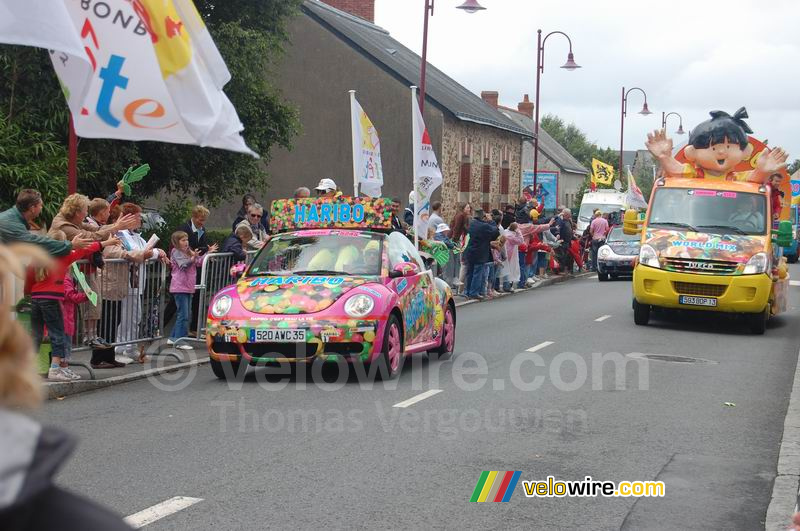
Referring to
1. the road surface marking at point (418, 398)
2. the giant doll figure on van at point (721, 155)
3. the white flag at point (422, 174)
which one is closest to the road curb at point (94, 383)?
the road surface marking at point (418, 398)

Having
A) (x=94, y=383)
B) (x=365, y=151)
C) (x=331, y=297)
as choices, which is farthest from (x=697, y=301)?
(x=94, y=383)

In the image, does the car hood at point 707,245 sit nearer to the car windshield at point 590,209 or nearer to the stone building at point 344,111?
the stone building at point 344,111

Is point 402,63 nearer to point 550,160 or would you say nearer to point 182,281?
point 182,281

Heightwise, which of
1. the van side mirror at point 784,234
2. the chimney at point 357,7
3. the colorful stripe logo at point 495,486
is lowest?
the colorful stripe logo at point 495,486

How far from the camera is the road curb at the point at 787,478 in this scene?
6.62m

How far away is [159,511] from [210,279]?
895 centimetres

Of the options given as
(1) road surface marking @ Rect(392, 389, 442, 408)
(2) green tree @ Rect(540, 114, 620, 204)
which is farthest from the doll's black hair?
(2) green tree @ Rect(540, 114, 620, 204)

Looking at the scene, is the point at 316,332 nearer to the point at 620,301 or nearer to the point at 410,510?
the point at 410,510

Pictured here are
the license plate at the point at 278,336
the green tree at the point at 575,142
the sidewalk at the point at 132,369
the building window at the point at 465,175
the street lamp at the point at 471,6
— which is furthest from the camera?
the green tree at the point at 575,142

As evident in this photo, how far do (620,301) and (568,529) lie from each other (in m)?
18.4

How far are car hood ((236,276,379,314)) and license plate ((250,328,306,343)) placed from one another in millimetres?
231

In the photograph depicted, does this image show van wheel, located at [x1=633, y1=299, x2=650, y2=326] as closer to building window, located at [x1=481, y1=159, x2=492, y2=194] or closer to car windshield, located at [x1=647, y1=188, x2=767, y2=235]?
car windshield, located at [x1=647, y1=188, x2=767, y2=235]

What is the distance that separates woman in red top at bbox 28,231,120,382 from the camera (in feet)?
36.0

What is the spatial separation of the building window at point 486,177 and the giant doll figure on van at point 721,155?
30268mm
